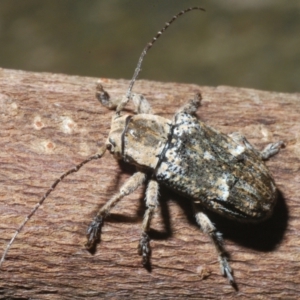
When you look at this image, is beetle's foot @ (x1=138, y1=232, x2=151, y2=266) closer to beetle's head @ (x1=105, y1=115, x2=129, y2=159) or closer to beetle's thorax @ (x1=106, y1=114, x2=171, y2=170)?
beetle's thorax @ (x1=106, y1=114, x2=171, y2=170)

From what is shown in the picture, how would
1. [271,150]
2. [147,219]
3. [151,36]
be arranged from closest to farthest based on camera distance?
[147,219], [271,150], [151,36]

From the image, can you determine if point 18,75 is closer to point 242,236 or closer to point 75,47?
point 242,236

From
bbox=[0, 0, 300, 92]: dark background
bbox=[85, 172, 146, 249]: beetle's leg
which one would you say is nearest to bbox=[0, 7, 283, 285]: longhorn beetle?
bbox=[85, 172, 146, 249]: beetle's leg

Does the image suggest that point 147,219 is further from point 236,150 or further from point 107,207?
point 236,150

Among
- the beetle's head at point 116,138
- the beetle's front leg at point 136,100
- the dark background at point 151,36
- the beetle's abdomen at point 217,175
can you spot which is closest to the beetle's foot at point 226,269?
the beetle's abdomen at point 217,175

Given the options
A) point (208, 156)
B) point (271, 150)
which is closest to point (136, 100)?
point (208, 156)

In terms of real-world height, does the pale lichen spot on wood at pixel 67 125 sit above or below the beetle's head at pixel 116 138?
above

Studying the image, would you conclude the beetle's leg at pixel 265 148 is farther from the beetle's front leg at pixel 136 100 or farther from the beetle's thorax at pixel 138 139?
the beetle's front leg at pixel 136 100
